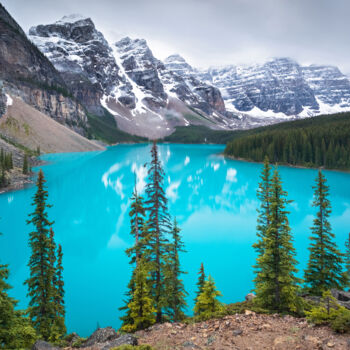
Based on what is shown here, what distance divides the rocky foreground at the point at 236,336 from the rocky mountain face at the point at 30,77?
445ft

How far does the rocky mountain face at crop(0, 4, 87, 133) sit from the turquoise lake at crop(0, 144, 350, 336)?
102632mm

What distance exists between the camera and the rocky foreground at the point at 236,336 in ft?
23.4

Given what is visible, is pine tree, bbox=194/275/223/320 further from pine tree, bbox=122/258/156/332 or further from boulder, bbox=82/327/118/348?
boulder, bbox=82/327/118/348

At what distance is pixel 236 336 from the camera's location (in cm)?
804

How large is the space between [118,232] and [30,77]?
483ft

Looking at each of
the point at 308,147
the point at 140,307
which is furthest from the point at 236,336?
the point at 308,147

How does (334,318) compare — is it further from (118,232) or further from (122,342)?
(118,232)

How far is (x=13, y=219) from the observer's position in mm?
31719

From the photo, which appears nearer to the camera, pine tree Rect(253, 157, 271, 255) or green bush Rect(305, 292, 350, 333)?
green bush Rect(305, 292, 350, 333)

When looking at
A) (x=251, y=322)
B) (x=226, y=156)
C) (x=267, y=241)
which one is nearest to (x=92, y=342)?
(x=251, y=322)

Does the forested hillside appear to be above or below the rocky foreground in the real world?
above

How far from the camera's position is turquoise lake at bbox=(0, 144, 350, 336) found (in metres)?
16.8

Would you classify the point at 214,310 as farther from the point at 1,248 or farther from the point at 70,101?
the point at 70,101

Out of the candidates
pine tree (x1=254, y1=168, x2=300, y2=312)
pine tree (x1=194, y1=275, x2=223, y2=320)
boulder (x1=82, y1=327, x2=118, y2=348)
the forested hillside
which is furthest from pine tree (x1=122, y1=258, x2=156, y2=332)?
the forested hillside
